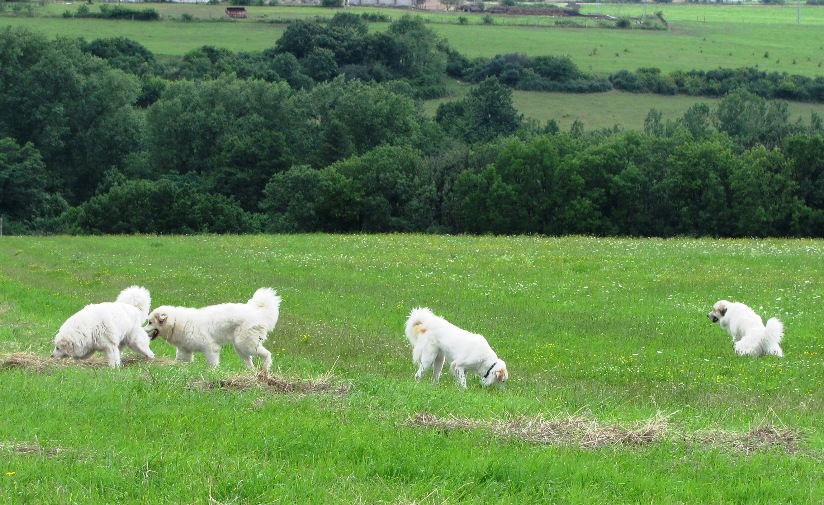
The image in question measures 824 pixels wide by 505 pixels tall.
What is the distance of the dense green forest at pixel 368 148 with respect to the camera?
6556cm

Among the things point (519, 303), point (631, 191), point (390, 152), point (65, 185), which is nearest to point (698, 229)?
point (631, 191)

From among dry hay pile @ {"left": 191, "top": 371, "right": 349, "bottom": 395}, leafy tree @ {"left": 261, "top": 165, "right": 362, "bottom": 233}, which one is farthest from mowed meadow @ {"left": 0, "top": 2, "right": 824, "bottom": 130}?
dry hay pile @ {"left": 191, "top": 371, "right": 349, "bottom": 395}

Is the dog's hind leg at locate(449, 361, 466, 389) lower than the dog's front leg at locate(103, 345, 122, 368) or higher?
lower

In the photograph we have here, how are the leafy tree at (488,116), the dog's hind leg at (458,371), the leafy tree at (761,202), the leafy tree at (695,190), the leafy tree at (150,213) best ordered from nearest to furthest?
the dog's hind leg at (458,371), the leafy tree at (150,213), the leafy tree at (761,202), the leafy tree at (695,190), the leafy tree at (488,116)

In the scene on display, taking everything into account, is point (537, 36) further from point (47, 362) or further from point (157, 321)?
point (47, 362)

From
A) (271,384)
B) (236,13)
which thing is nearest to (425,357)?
(271,384)

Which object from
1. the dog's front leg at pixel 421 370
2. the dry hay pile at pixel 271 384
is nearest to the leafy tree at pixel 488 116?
the dog's front leg at pixel 421 370

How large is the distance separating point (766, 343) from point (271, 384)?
1005cm

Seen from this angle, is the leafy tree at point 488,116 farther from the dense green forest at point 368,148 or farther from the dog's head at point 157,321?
the dog's head at point 157,321

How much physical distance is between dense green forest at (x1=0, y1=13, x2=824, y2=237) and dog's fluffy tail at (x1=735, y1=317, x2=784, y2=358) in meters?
48.4

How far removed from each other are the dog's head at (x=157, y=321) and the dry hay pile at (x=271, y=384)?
3.59 meters

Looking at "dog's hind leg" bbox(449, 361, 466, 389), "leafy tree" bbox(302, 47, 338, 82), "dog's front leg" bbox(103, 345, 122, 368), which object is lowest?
"leafy tree" bbox(302, 47, 338, 82)

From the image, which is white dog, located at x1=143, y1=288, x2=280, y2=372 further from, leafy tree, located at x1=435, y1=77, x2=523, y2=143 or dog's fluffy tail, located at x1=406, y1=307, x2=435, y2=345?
leafy tree, located at x1=435, y1=77, x2=523, y2=143

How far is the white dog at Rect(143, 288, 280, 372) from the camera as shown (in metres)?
14.5
